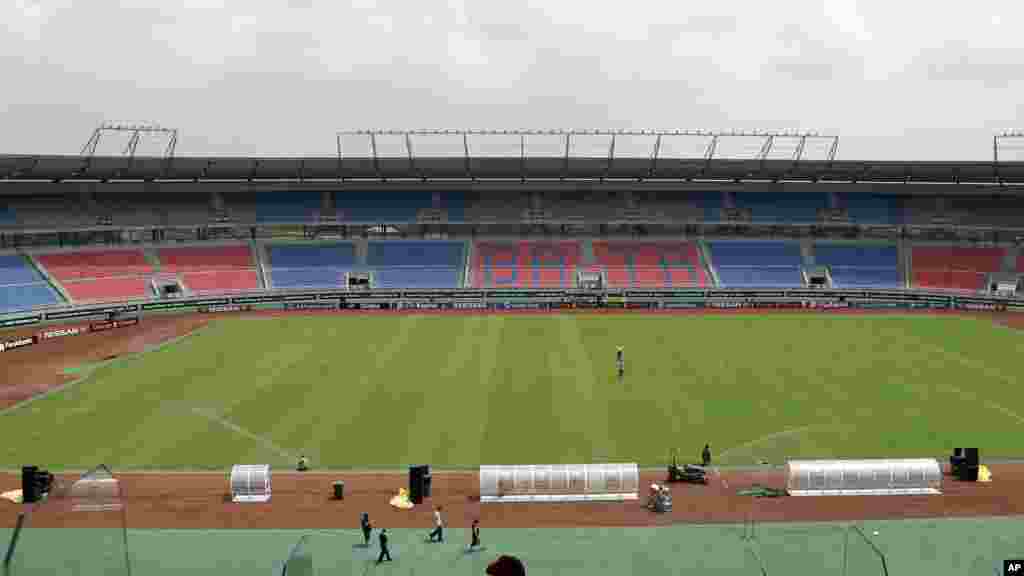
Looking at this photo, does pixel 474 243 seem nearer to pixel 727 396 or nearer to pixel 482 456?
pixel 727 396

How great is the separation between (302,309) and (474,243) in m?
18.9

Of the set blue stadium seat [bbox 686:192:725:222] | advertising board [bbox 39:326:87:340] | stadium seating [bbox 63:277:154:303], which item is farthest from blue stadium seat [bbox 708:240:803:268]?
advertising board [bbox 39:326:87:340]

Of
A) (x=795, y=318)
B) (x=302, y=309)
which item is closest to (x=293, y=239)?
(x=302, y=309)

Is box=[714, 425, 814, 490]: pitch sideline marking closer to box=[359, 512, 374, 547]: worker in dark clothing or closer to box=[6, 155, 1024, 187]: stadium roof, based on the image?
box=[359, 512, 374, 547]: worker in dark clothing

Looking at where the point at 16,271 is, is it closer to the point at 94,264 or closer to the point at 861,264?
the point at 94,264

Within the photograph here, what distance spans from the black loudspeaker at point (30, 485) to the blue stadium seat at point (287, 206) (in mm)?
52863

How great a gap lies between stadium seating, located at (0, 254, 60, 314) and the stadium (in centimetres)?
32

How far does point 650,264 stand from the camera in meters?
70.8

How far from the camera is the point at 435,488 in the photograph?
23594 millimetres

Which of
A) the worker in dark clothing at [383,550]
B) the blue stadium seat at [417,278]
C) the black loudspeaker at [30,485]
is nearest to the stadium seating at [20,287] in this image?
the blue stadium seat at [417,278]

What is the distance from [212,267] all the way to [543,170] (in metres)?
30.5

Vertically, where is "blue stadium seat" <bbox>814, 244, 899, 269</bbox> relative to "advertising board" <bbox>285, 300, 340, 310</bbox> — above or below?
above

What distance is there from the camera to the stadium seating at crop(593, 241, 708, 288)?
68062 mm

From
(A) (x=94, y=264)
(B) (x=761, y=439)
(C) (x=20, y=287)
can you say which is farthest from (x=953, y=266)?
(C) (x=20, y=287)
